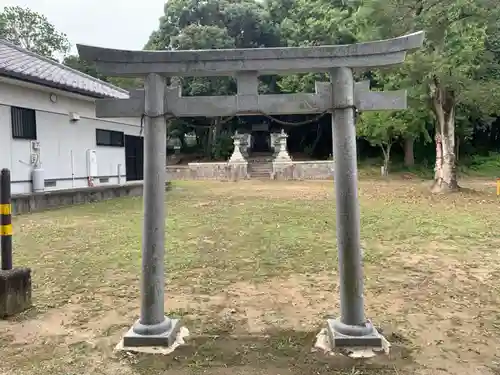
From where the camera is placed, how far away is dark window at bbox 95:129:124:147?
15969 millimetres

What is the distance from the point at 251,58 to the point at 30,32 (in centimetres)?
3742

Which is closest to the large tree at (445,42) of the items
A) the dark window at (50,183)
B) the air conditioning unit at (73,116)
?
the air conditioning unit at (73,116)

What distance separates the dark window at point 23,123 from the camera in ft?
39.0

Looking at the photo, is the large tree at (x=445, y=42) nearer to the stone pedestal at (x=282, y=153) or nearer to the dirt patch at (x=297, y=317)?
the dirt patch at (x=297, y=317)

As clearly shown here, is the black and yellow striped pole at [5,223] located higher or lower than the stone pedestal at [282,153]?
lower

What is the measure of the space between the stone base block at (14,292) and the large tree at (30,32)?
34727mm

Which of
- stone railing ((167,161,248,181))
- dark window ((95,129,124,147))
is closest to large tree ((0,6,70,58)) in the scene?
stone railing ((167,161,248,181))

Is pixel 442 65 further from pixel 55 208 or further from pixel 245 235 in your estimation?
pixel 55 208

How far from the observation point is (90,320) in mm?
4434

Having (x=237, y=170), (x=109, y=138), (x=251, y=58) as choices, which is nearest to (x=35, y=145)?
(x=109, y=138)

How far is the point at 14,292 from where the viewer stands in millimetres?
4508

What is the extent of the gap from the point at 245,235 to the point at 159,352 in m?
5.11

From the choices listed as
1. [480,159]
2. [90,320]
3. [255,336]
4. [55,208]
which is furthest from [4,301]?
[480,159]

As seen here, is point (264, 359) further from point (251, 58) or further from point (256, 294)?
point (251, 58)
